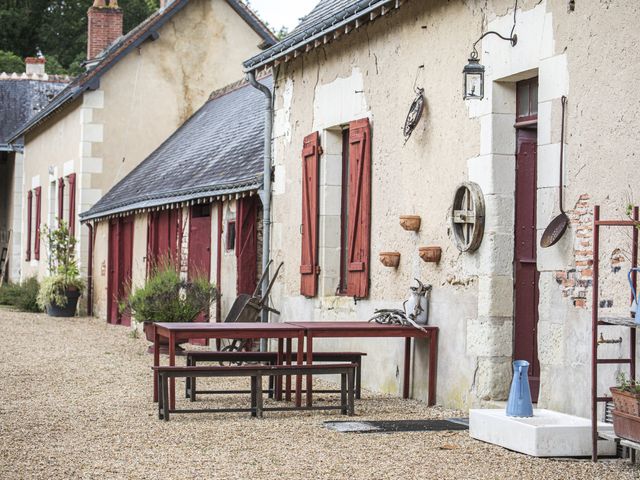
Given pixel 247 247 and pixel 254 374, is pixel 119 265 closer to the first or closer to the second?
pixel 247 247

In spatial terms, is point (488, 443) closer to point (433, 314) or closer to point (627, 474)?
point (627, 474)

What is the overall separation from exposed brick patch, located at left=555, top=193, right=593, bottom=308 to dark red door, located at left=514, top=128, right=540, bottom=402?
0.92 m

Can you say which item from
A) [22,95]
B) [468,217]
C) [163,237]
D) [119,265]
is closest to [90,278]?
[119,265]

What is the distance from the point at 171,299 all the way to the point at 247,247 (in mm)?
1195

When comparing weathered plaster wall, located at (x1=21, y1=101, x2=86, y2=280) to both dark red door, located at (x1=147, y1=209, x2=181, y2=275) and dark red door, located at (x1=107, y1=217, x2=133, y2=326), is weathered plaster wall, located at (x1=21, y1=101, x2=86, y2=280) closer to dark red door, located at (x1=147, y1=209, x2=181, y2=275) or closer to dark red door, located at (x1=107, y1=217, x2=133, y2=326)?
dark red door, located at (x1=107, y1=217, x2=133, y2=326)

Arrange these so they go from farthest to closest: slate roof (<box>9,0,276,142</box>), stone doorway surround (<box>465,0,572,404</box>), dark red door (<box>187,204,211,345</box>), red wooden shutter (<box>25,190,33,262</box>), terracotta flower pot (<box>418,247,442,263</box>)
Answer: red wooden shutter (<box>25,190,33,262</box>), slate roof (<box>9,0,276,142</box>), dark red door (<box>187,204,211,345</box>), terracotta flower pot (<box>418,247,442,263</box>), stone doorway surround (<box>465,0,572,404</box>)

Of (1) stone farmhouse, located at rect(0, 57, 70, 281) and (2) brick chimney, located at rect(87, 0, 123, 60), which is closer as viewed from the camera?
(2) brick chimney, located at rect(87, 0, 123, 60)

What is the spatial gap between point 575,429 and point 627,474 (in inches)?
22.7

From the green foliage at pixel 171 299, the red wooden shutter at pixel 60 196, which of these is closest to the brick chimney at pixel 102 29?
the red wooden shutter at pixel 60 196

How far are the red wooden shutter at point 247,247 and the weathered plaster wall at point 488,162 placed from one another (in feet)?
6.88

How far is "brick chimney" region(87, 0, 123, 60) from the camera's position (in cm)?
2425

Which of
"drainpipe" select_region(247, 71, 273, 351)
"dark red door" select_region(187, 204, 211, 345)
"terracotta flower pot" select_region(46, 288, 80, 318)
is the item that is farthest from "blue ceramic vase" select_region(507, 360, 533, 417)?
"terracotta flower pot" select_region(46, 288, 80, 318)

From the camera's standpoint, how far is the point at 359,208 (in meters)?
10.6

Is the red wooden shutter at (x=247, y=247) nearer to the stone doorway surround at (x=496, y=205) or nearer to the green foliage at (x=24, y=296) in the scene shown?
the stone doorway surround at (x=496, y=205)
